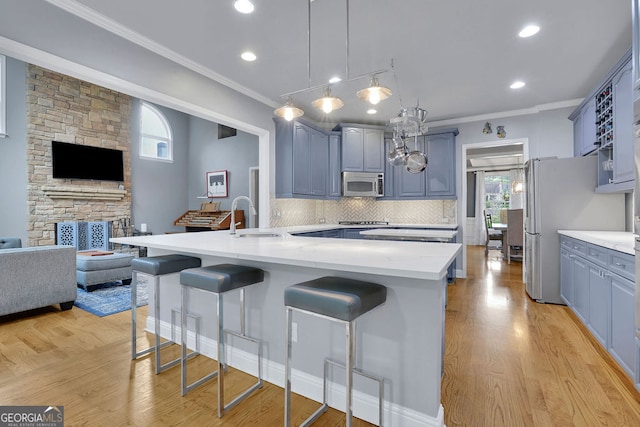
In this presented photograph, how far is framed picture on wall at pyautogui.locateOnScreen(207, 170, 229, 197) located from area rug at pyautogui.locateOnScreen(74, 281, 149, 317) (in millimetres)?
3281

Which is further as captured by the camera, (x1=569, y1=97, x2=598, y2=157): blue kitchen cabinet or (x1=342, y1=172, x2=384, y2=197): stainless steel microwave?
(x1=342, y1=172, x2=384, y2=197): stainless steel microwave

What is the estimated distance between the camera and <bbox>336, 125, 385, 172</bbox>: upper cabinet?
545 cm

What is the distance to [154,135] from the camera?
7.30 meters

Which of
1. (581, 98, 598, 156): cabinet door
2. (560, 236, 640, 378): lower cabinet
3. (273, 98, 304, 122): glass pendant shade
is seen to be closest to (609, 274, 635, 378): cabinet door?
(560, 236, 640, 378): lower cabinet

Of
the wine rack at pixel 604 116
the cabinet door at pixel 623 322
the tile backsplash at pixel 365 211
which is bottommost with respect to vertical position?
the cabinet door at pixel 623 322

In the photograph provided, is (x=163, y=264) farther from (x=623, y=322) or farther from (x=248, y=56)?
(x=623, y=322)

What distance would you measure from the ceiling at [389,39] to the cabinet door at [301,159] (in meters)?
0.82

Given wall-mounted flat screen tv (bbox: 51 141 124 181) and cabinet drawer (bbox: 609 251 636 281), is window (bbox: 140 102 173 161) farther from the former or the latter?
cabinet drawer (bbox: 609 251 636 281)

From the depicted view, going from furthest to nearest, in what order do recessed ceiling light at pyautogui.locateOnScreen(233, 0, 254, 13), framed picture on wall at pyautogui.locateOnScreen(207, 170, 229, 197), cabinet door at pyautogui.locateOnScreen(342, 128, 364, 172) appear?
framed picture on wall at pyautogui.locateOnScreen(207, 170, 229, 197) → cabinet door at pyautogui.locateOnScreen(342, 128, 364, 172) → recessed ceiling light at pyautogui.locateOnScreen(233, 0, 254, 13)

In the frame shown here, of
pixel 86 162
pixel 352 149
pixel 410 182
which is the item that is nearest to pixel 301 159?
pixel 352 149

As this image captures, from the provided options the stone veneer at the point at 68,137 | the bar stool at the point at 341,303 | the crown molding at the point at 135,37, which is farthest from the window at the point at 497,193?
the stone veneer at the point at 68,137

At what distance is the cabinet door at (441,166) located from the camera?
17.0 feet

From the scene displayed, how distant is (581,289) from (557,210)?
1.04 meters

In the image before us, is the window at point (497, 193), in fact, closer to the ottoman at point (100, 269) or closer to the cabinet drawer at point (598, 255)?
the cabinet drawer at point (598, 255)
